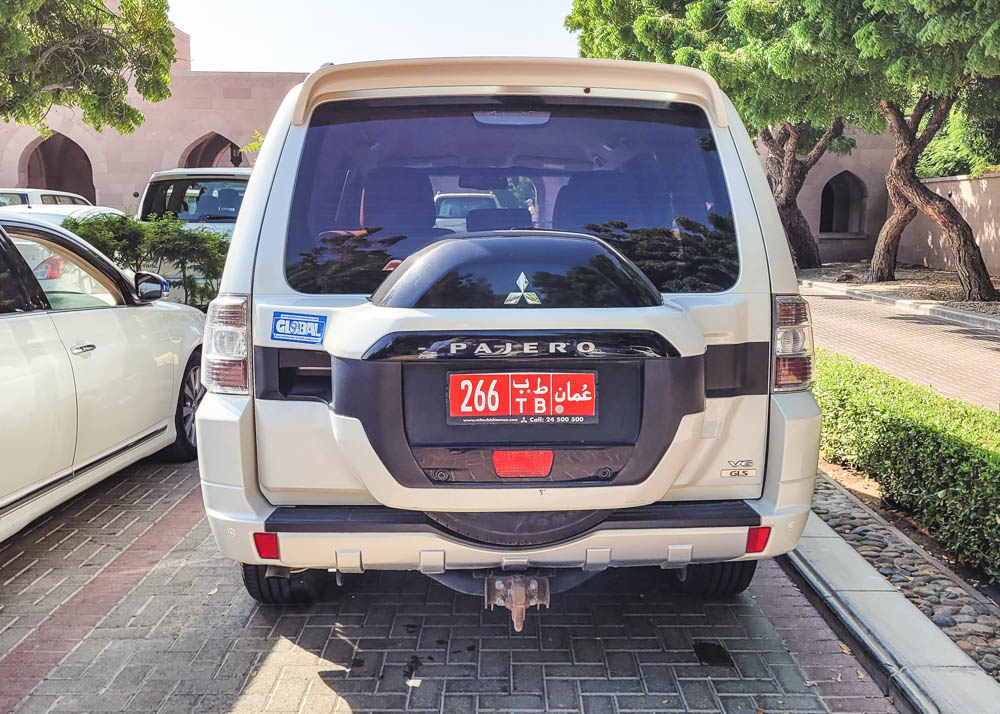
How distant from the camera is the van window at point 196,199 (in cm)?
1165

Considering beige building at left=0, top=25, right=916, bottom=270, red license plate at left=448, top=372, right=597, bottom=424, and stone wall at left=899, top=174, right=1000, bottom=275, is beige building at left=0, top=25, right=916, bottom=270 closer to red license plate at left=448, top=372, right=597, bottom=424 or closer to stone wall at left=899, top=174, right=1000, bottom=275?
stone wall at left=899, top=174, right=1000, bottom=275

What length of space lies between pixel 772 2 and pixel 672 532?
43.0 ft

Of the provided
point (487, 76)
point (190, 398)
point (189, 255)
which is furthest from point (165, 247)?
point (487, 76)

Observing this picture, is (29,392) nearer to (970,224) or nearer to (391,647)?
(391,647)

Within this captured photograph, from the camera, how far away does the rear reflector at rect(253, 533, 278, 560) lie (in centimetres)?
293

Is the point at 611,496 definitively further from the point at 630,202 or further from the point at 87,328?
the point at 87,328

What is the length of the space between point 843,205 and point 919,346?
23865 millimetres

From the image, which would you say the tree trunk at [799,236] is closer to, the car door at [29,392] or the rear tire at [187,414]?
the rear tire at [187,414]

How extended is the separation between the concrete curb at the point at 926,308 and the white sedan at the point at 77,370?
1341cm

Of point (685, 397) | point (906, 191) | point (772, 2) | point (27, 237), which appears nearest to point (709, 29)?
point (772, 2)

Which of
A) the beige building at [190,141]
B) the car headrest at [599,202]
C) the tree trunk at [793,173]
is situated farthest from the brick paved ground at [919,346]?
the beige building at [190,141]

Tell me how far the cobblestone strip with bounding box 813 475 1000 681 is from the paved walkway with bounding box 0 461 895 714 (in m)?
0.51

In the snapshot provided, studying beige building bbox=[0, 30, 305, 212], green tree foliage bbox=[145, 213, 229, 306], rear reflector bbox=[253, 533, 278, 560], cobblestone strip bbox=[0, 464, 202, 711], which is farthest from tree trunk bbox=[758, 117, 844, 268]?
rear reflector bbox=[253, 533, 278, 560]

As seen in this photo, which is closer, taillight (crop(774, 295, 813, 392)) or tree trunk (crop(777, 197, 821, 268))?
taillight (crop(774, 295, 813, 392))
